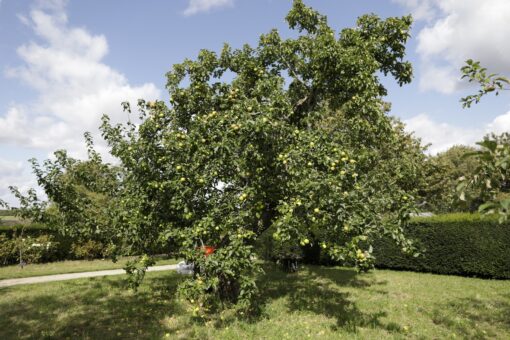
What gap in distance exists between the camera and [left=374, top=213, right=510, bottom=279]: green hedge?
1412 centimetres

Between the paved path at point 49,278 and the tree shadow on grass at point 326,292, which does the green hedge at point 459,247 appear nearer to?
the tree shadow on grass at point 326,292

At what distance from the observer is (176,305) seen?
9805 millimetres

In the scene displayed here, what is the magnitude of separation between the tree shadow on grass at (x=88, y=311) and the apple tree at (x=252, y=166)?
1.40m

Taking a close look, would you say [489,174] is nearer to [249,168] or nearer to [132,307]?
[249,168]

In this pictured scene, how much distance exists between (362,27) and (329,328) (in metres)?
8.53

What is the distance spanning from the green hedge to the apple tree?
716 centimetres

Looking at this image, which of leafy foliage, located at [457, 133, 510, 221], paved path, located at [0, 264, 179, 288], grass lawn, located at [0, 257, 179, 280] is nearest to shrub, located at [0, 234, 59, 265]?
grass lawn, located at [0, 257, 179, 280]

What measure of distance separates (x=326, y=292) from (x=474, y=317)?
13.5 feet

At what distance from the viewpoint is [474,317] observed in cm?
873

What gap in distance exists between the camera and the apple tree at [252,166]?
6797 mm

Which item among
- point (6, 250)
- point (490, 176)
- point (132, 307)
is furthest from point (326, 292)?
point (6, 250)

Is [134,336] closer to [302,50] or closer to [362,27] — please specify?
[302,50]

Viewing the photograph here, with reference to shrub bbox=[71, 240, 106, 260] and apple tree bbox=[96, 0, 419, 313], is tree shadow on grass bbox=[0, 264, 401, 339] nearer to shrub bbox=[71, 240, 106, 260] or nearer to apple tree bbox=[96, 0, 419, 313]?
apple tree bbox=[96, 0, 419, 313]

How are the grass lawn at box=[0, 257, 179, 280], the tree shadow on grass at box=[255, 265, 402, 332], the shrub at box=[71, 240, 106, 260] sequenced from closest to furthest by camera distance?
the tree shadow on grass at box=[255, 265, 402, 332], the grass lawn at box=[0, 257, 179, 280], the shrub at box=[71, 240, 106, 260]
